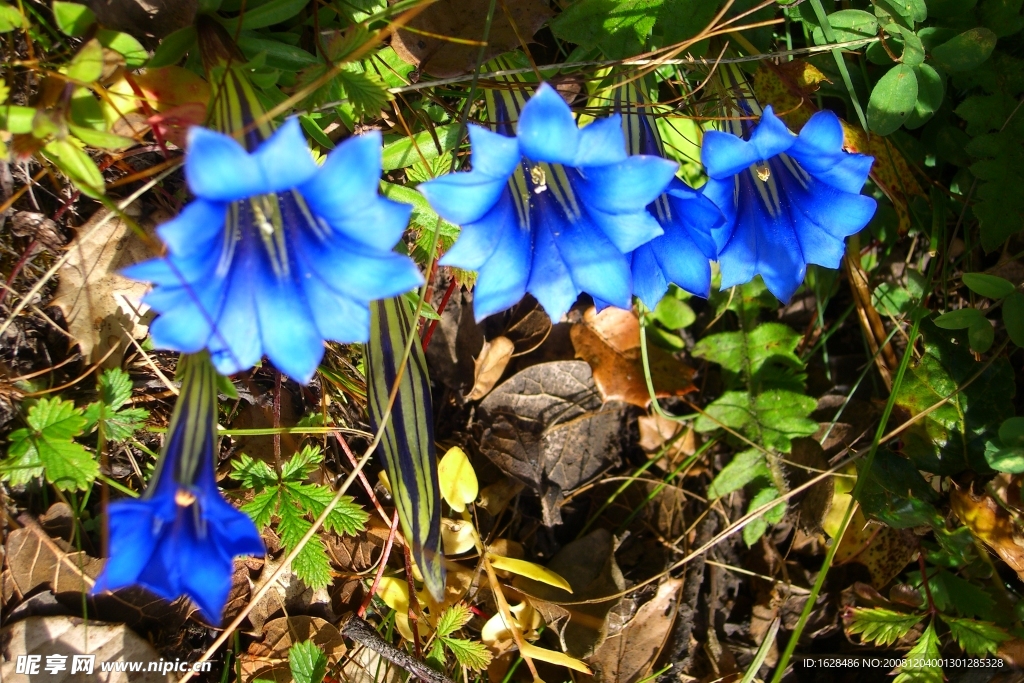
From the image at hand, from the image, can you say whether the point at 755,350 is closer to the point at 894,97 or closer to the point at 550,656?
the point at 894,97

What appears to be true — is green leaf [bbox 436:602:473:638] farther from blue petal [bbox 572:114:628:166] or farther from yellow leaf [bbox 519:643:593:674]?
blue petal [bbox 572:114:628:166]

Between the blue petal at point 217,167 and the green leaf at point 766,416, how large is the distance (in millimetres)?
1246

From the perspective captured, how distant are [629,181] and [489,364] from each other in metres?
0.70

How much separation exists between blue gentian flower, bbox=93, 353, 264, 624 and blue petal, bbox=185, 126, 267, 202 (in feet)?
1.17

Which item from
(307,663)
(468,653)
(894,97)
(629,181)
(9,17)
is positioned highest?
(9,17)

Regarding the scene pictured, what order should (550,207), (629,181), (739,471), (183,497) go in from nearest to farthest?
1. (183,497)
2. (629,181)
3. (550,207)
4. (739,471)

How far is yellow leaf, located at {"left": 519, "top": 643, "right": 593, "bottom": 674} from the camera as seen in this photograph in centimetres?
154

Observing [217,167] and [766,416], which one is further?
[766,416]

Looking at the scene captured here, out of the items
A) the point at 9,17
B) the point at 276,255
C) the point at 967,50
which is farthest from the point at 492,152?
the point at 967,50

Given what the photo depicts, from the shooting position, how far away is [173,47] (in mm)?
1147

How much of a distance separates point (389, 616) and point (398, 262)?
87 centimetres

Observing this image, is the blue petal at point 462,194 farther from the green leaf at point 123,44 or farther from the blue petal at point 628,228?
the green leaf at point 123,44

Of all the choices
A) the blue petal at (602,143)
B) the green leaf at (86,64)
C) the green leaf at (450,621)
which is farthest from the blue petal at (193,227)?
the green leaf at (450,621)

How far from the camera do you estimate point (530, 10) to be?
136cm
